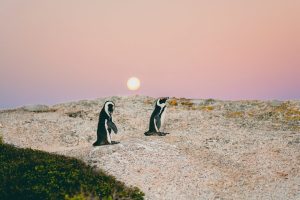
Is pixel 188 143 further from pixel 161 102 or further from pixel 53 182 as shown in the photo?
pixel 53 182

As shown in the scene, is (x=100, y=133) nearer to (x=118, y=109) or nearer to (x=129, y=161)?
(x=129, y=161)

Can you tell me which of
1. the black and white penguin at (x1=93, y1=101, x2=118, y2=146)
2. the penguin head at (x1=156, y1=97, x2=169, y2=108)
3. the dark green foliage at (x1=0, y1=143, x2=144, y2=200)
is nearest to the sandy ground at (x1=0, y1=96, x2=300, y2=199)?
the black and white penguin at (x1=93, y1=101, x2=118, y2=146)

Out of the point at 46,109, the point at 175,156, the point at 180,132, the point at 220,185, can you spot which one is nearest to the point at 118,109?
the point at 46,109

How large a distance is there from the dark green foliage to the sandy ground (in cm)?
209

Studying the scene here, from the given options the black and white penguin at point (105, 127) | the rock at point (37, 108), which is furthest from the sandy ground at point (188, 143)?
the black and white penguin at point (105, 127)

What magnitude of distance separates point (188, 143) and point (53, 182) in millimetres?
9718

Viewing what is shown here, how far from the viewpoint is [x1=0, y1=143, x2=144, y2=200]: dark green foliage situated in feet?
41.3

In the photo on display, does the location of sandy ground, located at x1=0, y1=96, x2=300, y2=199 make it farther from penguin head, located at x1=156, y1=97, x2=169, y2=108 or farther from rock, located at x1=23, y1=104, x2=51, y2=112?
penguin head, located at x1=156, y1=97, x2=169, y2=108

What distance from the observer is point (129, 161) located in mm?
18031

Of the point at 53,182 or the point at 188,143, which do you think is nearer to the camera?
the point at 53,182

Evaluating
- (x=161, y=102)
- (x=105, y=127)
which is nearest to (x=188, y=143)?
(x=161, y=102)

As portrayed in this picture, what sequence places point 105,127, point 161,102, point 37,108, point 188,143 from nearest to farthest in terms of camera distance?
point 105,127
point 188,143
point 161,102
point 37,108

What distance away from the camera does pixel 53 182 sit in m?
13.0

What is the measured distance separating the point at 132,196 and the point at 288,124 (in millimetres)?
16097
